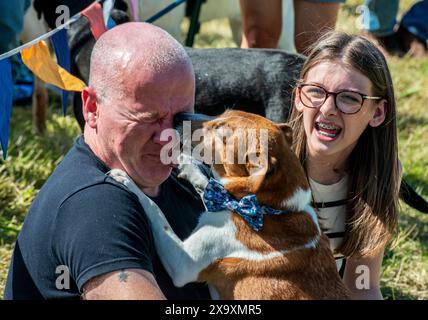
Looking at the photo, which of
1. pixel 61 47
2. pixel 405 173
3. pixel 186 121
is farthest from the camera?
pixel 405 173

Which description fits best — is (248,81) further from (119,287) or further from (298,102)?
(119,287)

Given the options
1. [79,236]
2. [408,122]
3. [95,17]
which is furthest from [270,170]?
[408,122]

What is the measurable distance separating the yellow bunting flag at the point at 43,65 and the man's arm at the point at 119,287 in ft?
6.03

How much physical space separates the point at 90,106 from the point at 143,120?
0.22 meters

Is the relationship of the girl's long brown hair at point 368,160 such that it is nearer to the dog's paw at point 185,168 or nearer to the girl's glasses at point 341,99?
the girl's glasses at point 341,99

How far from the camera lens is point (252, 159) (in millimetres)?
3115

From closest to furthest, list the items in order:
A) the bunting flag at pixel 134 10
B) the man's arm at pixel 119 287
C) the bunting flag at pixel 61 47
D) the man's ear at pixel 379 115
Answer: the man's arm at pixel 119 287, the man's ear at pixel 379 115, the bunting flag at pixel 61 47, the bunting flag at pixel 134 10

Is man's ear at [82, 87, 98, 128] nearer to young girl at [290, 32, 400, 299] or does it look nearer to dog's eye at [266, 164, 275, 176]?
dog's eye at [266, 164, 275, 176]

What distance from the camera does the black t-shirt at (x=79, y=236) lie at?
231 centimetres

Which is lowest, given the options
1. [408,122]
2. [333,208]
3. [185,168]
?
[408,122]

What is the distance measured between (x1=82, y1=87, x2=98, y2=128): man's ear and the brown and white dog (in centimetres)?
36

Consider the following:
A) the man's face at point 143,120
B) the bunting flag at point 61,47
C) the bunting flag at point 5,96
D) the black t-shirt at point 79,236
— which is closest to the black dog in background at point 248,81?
the bunting flag at point 61,47

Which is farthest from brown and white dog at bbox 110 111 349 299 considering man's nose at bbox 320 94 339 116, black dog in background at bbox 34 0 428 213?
black dog in background at bbox 34 0 428 213

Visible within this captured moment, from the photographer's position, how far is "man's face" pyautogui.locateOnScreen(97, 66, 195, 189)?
2.62 metres
